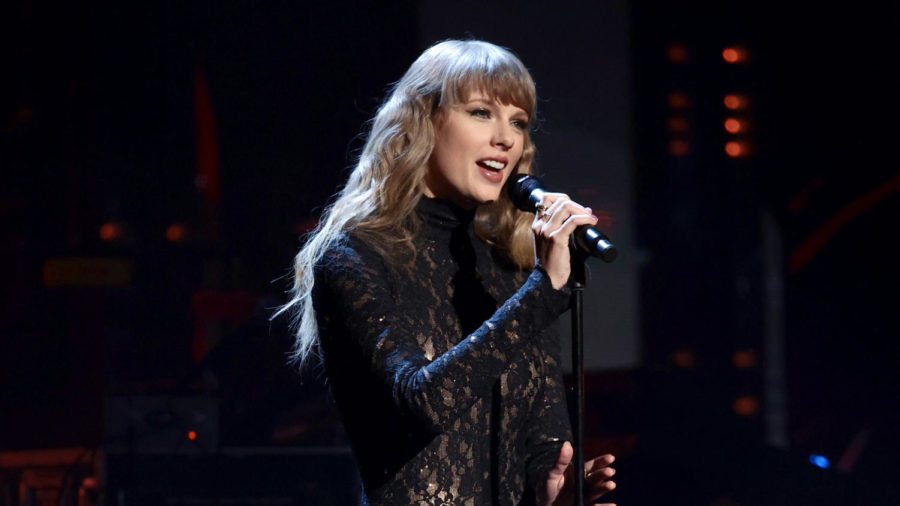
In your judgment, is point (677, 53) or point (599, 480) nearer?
point (599, 480)

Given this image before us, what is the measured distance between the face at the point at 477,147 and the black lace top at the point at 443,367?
0.08 m

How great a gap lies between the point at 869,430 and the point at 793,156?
930mm

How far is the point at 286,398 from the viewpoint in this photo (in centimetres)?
279

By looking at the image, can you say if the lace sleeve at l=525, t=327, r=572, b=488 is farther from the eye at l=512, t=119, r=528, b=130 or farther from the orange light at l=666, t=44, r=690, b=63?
the orange light at l=666, t=44, r=690, b=63

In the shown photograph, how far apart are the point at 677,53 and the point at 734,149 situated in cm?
36

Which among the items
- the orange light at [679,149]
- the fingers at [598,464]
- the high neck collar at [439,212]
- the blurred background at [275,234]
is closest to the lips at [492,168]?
the high neck collar at [439,212]

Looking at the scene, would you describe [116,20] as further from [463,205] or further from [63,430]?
[463,205]

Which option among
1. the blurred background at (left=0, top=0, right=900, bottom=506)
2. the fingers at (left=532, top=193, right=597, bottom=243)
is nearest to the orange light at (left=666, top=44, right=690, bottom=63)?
the blurred background at (left=0, top=0, right=900, bottom=506)

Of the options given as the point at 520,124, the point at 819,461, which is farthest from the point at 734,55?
the point at 520,124

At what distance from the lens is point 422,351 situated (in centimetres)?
148

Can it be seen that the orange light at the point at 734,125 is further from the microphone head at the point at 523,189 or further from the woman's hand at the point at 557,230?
the woman's hand at the point at 557,230

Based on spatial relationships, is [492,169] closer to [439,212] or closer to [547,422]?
[439,212]

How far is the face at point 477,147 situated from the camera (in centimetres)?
160

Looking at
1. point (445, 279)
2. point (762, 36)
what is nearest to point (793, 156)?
point (762, 36)
